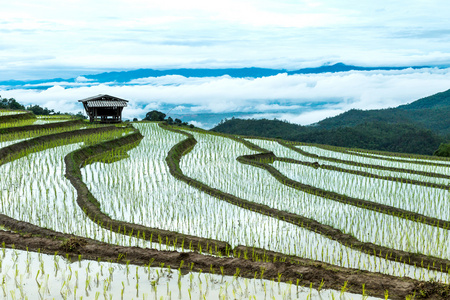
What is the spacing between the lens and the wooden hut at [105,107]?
22.2m

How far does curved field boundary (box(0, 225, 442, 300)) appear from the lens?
164 inches

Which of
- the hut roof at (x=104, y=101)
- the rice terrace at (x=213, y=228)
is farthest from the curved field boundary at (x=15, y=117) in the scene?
the rice terrace at (x=213, y=228)

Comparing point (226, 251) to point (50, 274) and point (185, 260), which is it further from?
point (50, 274)

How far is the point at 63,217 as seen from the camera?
669cm

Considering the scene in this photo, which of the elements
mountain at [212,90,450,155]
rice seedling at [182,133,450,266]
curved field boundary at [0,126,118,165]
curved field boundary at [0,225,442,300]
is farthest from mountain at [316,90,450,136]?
curved field boundary at [0,225,442,300]

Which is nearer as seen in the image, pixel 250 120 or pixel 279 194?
pixel 279 194

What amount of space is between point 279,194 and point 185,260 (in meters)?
4.11

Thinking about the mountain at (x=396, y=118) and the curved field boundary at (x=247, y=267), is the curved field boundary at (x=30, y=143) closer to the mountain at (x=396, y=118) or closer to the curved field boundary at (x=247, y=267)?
the curved field boundary at (x=247, y=267)

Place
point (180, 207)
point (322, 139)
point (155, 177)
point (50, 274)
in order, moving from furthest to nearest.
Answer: point (322, 139)
point (155, 177)
point (180, 207)
point (50, 274)

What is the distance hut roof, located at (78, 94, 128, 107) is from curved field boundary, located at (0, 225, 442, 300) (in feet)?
57.0

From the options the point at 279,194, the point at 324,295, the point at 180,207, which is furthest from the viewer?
the point at 279,194

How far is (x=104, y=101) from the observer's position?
2262cm

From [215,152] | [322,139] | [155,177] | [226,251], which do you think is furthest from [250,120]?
[226,251]

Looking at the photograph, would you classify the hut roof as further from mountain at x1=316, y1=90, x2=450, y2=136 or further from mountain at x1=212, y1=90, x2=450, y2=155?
mountain at x1=316, y1=90, x2=450, y2=136
